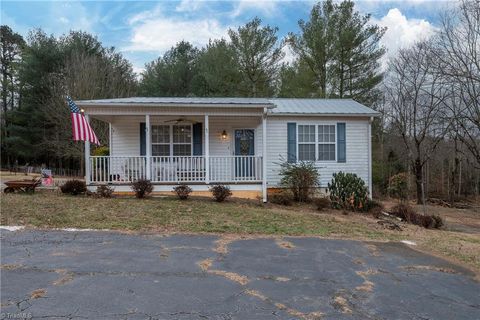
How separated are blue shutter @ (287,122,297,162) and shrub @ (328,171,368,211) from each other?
1.84 m

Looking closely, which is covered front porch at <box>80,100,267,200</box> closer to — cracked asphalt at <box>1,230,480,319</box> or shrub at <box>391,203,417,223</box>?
shrub at <box>391,203,417,223</box>

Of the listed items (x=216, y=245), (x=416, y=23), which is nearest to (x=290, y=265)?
(x=216, y=245)

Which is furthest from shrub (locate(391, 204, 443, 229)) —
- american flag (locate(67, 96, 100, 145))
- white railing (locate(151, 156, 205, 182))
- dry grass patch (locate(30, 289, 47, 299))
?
dry grass patch (locate(30, 289, 47, 299))

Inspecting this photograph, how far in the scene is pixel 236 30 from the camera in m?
26.9

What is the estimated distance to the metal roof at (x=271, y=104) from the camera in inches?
464

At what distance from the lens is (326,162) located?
14.1 meters

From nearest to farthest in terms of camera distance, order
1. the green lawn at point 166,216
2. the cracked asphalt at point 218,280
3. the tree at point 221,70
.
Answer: the cracked asphalt at point 218,280 → the green lawn at point 166,216 → the tree at point 221,70

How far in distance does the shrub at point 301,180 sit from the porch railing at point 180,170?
3.46 ft

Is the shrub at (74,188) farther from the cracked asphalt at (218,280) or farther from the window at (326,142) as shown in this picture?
the window at (326,142)

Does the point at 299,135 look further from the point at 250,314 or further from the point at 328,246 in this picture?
the point at 250,314

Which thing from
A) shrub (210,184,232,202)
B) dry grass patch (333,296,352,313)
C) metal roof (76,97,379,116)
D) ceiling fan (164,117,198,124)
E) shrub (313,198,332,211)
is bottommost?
dry grass patch (333,296,352,313)

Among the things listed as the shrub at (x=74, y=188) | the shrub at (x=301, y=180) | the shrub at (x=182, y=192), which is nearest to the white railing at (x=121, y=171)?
the shrub at (x=74, y=188)

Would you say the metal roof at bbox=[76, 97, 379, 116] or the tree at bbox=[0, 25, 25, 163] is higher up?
the tree at bbox=[0, 25, 25, 163]

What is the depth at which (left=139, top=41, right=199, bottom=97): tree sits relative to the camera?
1187 inches
